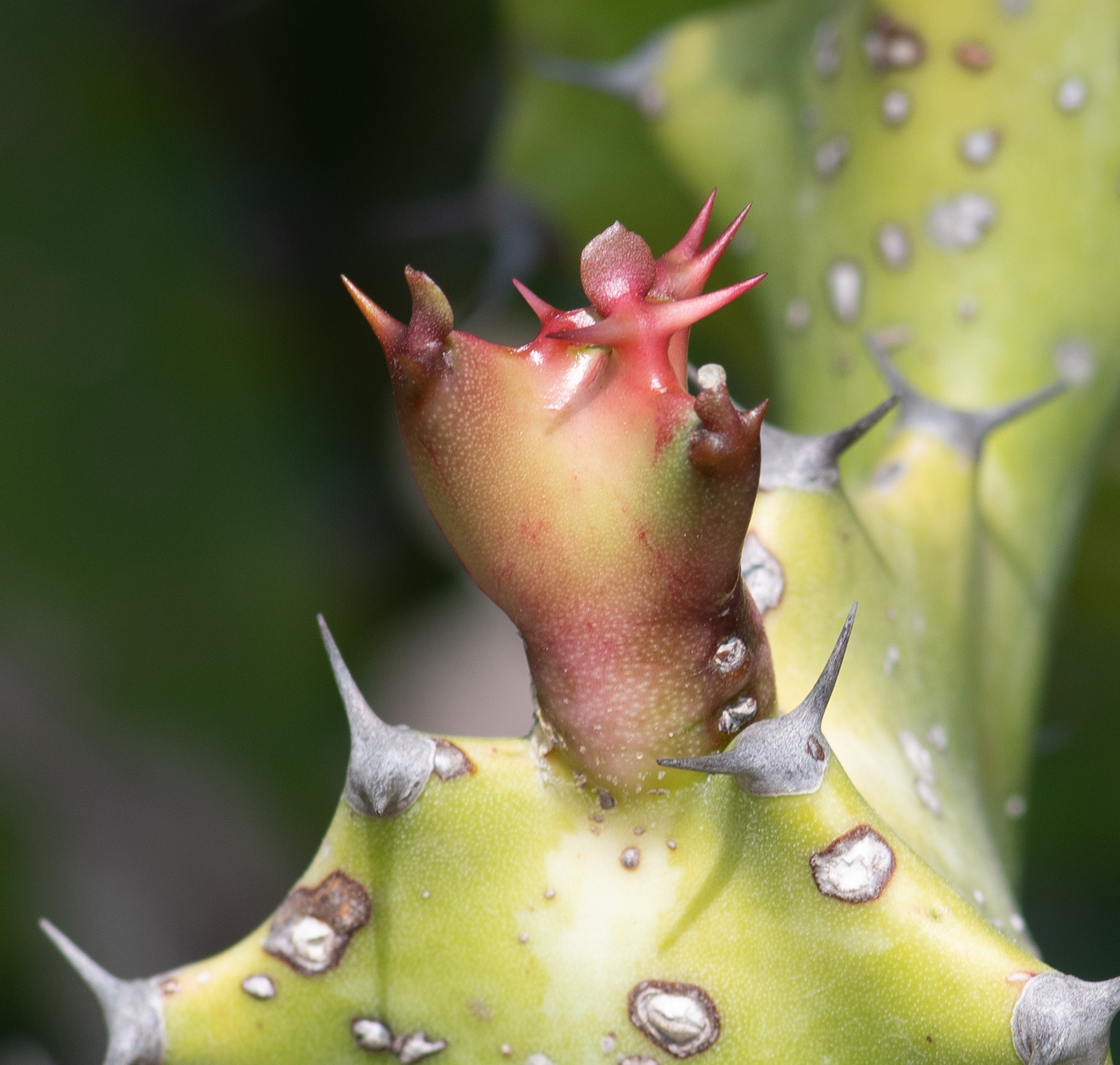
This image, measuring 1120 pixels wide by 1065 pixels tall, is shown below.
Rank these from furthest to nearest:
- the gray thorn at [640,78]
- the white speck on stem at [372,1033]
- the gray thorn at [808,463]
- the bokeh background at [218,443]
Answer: the bokeh background at [218,443], the gray thorn at [640,78], the gray thorn at [808,463], the white speck on stem at [372,1033]

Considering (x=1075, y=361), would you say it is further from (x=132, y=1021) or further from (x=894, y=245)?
(x=132, y=1021)

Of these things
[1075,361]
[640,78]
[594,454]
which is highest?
[594,454]

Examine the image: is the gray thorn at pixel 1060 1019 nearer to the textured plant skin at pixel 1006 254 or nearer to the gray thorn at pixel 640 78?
the textured plant skin at pixel 1006 254

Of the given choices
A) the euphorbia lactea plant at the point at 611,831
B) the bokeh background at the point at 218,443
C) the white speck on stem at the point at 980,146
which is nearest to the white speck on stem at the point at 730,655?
the euphorbia lactea plant at the point at 611,831

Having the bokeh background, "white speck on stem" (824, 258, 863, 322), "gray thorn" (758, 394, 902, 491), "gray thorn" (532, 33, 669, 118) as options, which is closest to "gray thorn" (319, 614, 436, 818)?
"gray thorn" (758, 394, 902, 491)

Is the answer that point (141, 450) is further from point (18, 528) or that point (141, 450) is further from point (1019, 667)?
point (1019, 667)

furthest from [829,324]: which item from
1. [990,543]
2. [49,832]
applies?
[49,832]

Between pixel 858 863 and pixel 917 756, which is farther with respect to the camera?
pixel 917 756

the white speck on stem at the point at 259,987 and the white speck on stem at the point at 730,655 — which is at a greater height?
the white speck on stem at the point at 730,655

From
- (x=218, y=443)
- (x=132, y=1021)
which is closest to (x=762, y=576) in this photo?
(x=132, y=1021)
